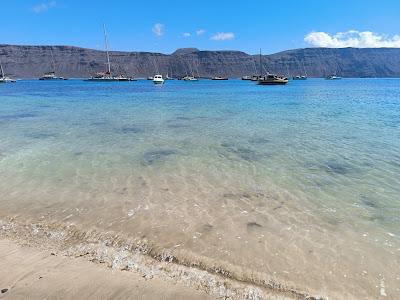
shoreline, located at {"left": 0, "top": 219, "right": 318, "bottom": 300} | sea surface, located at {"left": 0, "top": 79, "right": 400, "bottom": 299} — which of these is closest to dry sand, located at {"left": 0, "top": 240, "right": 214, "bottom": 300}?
shoreline, located at {"left": 0, "top": 219, "right": 318, "bottom": 300}

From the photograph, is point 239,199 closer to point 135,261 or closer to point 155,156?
point 135,261

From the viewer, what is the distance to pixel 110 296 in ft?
16.7

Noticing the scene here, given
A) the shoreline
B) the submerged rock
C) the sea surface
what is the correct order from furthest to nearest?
the submerged rock < the sea surface < the shoreline

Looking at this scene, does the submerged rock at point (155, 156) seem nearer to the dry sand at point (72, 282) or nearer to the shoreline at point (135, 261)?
the shoreline at point (135, 261)

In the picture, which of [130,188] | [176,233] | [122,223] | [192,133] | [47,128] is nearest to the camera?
[176,233]

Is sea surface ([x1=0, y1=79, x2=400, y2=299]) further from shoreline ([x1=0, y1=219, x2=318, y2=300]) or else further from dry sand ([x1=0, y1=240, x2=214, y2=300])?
dry sand ([x1=0, y1=240, x2=214, y2=300])

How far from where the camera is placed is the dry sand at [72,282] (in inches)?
202

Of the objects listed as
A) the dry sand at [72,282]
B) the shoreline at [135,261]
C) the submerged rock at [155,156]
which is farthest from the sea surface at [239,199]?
the dry sand at [72,282]

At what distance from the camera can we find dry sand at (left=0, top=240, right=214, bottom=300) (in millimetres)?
5134

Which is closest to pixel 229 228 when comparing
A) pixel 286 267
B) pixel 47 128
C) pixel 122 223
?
pixel 286 267

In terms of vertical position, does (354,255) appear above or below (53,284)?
below

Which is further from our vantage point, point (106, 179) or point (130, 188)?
point (106, 179)

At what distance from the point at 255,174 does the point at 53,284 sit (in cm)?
765

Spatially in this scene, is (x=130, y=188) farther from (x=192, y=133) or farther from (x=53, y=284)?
(x=192, y=133)
